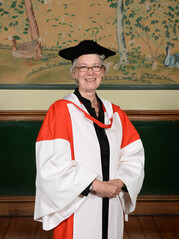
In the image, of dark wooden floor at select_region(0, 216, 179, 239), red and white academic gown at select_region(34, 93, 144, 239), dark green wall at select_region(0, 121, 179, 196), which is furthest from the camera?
dark green wall at select_region(0, 121, 179, 196)

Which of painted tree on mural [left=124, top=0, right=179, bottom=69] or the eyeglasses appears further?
painted tree on mural [left=124, top=0, right=179, bottom=69]

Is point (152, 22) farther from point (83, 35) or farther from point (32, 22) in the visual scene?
point (32, 22)

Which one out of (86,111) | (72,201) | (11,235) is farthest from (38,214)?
(11,235)

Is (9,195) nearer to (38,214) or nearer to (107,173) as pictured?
(38,214)

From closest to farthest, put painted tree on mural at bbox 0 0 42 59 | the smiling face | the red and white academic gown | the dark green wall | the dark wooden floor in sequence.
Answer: the red and white academic gown, the smiling face, the dark wooden floor, painted tree on mural at bbox 0 0 42 59, the dark green wall

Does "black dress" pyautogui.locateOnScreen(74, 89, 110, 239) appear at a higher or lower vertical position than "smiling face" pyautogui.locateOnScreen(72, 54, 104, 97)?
lower

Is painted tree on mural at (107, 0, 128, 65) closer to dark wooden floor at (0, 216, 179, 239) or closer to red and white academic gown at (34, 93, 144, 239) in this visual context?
red and white academic gown at (34, 93, 144, 239)

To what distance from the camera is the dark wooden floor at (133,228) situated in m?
2.98

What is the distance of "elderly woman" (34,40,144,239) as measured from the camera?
1.72 meters

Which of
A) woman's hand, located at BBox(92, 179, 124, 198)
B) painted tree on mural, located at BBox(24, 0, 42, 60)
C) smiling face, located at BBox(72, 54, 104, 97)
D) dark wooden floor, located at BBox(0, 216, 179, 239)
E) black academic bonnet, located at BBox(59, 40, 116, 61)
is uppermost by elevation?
painted tree on mural, located at BBox(24, 0, 42, 60)

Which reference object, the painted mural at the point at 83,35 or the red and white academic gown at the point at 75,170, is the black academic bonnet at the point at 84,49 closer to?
the red and white academic gown at the point at 75,170

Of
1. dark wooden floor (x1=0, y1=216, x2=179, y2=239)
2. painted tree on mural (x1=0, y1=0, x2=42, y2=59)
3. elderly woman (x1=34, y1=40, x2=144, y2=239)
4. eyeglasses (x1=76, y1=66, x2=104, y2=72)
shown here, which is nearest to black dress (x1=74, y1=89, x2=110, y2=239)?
elderly woman (x1=34, y1=40, x2=144, y2=239)

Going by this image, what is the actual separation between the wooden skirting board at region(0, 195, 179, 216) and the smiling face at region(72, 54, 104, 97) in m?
1.97

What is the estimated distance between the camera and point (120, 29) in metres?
3.24
